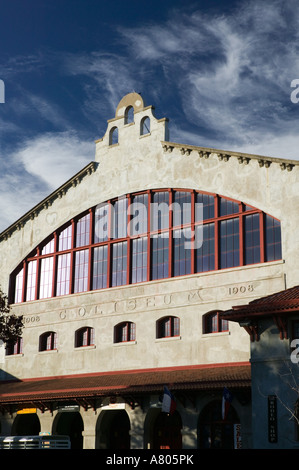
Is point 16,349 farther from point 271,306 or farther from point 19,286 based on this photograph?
point 271,306

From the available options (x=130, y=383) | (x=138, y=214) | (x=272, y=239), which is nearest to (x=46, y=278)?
(x=138, y=214)

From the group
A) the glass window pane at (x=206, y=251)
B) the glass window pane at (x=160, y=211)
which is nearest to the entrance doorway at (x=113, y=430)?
the glass window pane at (x=206, y=251)

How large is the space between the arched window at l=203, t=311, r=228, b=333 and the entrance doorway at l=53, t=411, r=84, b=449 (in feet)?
32.9

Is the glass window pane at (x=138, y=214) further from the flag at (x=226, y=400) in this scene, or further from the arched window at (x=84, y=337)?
the flag at (x=226, y=400)

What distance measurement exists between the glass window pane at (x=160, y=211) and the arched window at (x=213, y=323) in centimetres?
599

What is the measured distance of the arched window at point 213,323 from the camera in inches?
1469

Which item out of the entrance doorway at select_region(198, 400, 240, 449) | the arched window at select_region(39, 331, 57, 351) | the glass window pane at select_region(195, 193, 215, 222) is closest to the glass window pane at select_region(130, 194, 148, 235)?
the glass window pane at select_region(195, 193, 215, 222)

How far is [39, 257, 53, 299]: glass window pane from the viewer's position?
4644 cm

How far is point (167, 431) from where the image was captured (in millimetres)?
37500

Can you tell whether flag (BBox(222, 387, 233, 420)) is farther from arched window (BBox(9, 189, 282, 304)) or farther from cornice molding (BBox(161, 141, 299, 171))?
cornice molding (BBox(161, 141, 299, 171))

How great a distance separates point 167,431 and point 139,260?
9868 mm

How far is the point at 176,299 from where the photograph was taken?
39.3m
